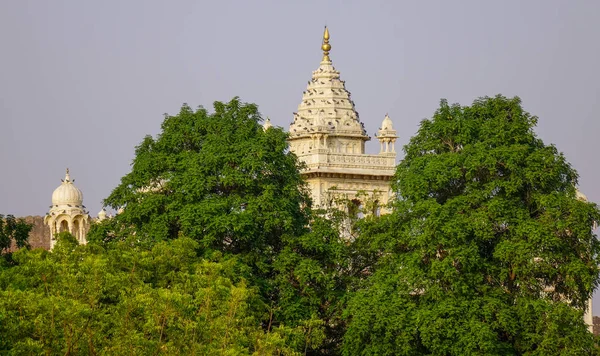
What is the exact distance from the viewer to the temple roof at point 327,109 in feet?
308

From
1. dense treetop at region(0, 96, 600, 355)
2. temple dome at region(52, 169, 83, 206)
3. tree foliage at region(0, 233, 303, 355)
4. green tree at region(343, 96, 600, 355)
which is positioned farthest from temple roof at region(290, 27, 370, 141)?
tree foliage at region(0, 233, 303, 355)

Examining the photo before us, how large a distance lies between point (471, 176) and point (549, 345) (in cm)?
600

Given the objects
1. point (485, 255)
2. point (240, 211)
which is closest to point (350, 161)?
point (240, 211)

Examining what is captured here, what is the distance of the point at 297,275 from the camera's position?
2296 inches

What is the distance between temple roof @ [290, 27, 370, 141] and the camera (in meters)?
93.9

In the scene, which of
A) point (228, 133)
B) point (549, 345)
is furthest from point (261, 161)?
point (549, 345)

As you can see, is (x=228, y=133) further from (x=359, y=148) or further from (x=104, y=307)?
(x=359, y=148)

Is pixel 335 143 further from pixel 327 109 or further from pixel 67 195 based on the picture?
pixel 67 195

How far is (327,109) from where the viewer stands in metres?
95.2

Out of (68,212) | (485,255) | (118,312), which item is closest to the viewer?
(118,312)

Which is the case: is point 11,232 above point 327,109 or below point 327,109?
below

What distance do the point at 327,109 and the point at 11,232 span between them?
1399 inches

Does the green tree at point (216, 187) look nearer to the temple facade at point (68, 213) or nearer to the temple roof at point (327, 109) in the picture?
the temple facade at point (68, 213)

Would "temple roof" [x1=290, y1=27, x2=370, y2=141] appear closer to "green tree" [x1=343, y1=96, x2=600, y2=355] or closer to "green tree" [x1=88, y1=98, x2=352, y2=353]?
"green tree" [x1=88, y1=98, x2=352, y2=353]
